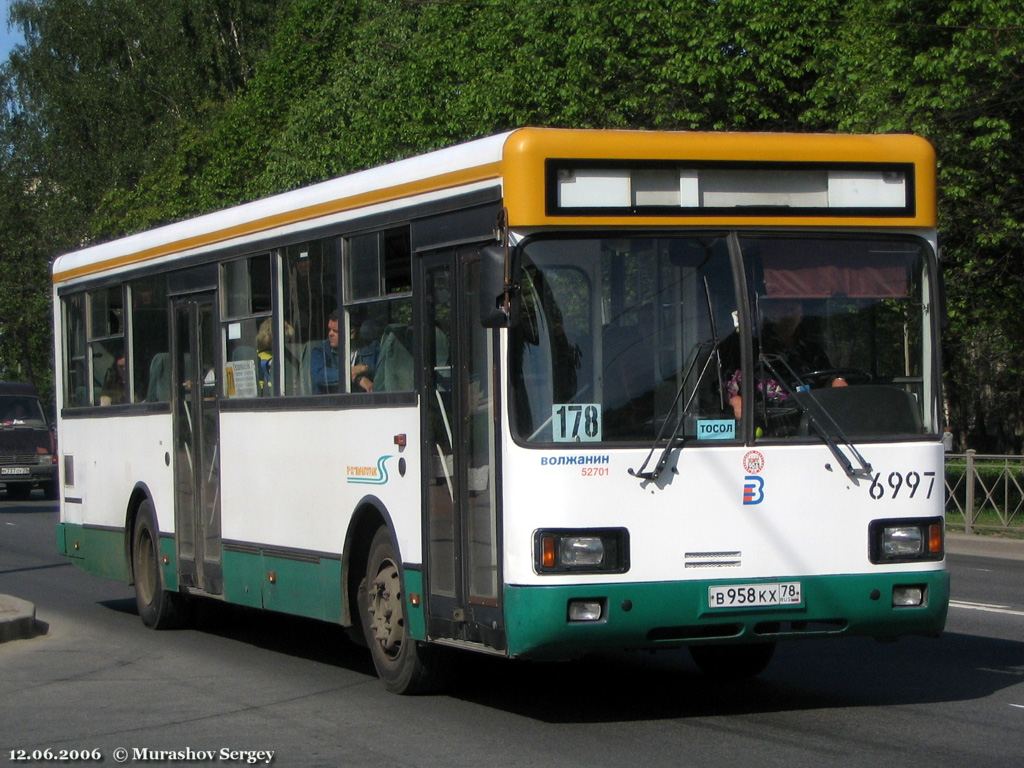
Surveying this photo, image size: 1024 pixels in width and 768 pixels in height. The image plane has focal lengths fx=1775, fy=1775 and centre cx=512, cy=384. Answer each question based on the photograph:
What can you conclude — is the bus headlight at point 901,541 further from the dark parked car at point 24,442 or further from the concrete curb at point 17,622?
the dark parked car at point 24,442

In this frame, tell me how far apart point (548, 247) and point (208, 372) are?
499 centimetres

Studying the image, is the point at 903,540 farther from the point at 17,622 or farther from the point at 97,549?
the point at 97,549

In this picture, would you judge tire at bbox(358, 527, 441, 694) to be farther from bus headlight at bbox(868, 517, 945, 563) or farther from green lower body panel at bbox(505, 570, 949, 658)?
bus headlight at bbox(868, 517, 945, 563)

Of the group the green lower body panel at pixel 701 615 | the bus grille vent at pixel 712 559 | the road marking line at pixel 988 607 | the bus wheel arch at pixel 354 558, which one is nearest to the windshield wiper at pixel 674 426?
the bus grille vent at pixel 712 559

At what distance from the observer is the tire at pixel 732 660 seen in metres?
10.3

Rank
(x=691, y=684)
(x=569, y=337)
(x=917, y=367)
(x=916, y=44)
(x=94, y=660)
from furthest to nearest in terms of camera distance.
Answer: (x=916, y=44)
(x=94, y=660)
(x=691, y=684)
(x=917, y=367)
(x=569, y=337)

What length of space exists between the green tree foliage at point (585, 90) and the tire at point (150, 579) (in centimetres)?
1380

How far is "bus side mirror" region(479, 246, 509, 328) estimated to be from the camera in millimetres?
8219

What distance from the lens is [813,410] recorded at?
8.78 m

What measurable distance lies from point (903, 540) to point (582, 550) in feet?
5.57

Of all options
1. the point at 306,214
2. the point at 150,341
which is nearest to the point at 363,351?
the point at 306,214

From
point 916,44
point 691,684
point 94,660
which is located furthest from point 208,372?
point 916,44

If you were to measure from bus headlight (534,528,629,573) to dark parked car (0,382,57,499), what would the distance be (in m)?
31.6

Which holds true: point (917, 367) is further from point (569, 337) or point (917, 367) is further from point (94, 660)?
point (94, 660)
